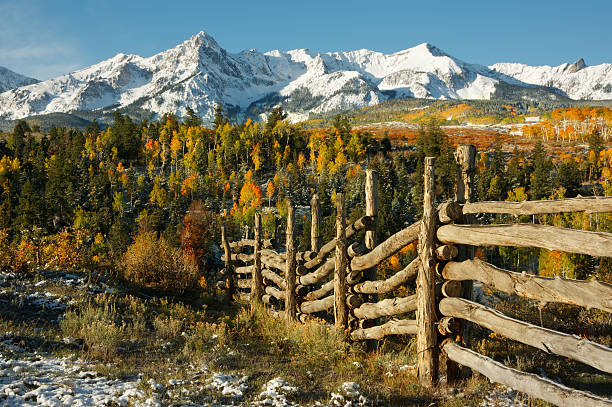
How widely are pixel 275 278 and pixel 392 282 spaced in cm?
503

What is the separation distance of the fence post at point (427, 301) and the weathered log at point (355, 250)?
224 cm

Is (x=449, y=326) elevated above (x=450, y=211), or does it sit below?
below

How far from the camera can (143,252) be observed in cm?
1311

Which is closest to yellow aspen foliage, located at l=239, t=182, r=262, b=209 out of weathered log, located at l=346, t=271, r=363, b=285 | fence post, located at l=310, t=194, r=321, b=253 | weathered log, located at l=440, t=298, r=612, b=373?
fence post, located at l=310, t=194, r=321, b=253

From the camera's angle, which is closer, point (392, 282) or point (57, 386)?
point (57, 386)

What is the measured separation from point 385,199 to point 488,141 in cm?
7254

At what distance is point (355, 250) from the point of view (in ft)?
24.8

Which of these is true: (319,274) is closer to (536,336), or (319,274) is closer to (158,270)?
(536,336)

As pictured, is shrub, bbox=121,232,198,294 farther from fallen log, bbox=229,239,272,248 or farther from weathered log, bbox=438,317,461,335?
weathered log, bbox=438,317,461,335

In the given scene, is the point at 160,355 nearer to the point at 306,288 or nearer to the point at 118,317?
the point at 118,317

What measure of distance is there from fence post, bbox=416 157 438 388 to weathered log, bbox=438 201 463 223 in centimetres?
12

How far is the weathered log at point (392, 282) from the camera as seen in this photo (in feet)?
18.9

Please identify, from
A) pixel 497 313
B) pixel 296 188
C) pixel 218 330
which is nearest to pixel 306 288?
pixel 218 330

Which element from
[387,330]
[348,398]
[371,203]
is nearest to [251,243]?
[371,203]
